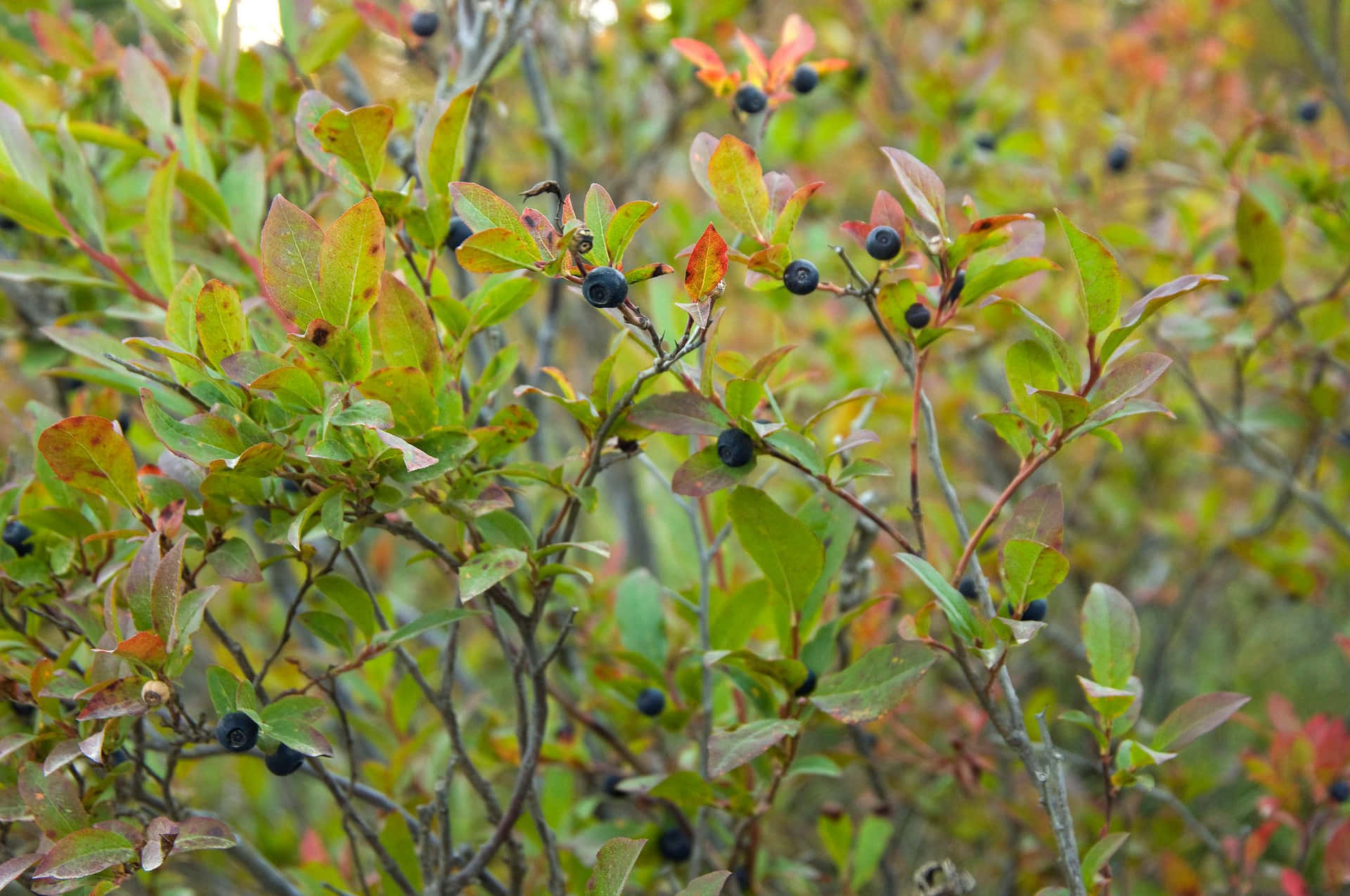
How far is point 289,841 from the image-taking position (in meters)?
1.72

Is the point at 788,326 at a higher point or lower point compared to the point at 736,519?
lower

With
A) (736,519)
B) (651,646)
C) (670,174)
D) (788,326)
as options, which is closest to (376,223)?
(736,519)

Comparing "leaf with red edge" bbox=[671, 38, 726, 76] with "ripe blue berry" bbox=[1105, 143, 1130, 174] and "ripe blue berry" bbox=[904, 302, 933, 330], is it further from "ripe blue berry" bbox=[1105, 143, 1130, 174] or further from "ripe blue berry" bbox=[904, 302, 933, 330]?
"ripe blue berry" bbox=[1105, 143, 1130, 174]

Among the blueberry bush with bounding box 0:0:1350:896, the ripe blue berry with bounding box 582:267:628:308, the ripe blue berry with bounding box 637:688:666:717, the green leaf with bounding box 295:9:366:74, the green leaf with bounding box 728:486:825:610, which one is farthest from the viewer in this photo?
the green leaf with bounding box 295:9:366:74

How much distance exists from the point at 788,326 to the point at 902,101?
0.67 m

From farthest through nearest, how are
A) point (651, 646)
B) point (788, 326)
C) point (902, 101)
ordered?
point (788, 326)
point (902, 101)
point (651, 646)

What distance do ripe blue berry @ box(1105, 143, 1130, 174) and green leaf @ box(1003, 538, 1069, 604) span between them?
151 cm

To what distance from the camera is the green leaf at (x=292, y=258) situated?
2.60ft

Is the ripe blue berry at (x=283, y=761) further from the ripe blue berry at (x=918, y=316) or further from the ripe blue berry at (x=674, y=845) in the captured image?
the ripe blue berry at (x=918, y=316)

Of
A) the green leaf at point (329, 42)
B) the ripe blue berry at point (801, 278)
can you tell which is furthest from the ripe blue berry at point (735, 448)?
the green leaf at point (329, 42)

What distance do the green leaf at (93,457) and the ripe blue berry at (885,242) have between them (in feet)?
2.28

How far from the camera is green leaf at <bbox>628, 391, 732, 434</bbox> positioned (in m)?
0.87

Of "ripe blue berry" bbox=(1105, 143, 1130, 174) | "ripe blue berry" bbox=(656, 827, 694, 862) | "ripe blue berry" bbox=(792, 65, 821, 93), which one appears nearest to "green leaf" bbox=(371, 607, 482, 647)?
"ripe blue berry" bbox=(656, 827, 694, 862)

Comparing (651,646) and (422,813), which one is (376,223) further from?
(651,646)
